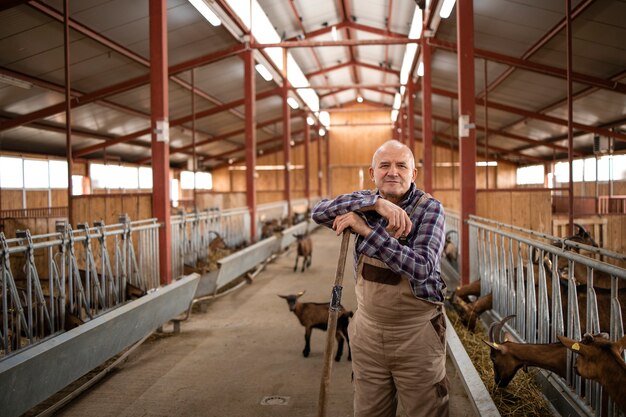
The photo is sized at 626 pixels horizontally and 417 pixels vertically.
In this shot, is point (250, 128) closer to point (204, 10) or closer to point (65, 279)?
point (204, 10)

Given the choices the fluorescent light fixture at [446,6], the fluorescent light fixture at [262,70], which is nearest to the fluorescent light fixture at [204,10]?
the fluorescent light fixture at [446,6]

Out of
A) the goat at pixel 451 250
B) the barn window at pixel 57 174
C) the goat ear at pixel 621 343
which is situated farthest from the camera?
the barn window at pixel 57 174

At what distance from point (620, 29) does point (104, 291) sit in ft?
33.1

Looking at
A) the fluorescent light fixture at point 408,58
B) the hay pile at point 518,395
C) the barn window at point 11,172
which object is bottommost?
the hay pile at point 518,395

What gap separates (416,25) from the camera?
45.5ft

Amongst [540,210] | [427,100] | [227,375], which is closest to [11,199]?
[427,100]

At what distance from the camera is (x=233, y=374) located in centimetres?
452

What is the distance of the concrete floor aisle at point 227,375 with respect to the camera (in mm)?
3783

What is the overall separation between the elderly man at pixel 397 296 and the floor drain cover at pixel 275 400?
1695 millimetres

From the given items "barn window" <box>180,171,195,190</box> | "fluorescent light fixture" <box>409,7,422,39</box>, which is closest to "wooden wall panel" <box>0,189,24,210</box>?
"barn window" <box>180,171,195,190</box>

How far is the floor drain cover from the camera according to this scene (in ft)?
12.7

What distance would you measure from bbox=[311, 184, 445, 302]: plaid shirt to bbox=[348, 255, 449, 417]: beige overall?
91 millimetres

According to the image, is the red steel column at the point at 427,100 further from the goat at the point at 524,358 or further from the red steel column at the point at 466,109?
the goat at the point at 524,358

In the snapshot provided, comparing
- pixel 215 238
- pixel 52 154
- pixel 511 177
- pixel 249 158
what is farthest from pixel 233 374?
pixel 511 177
